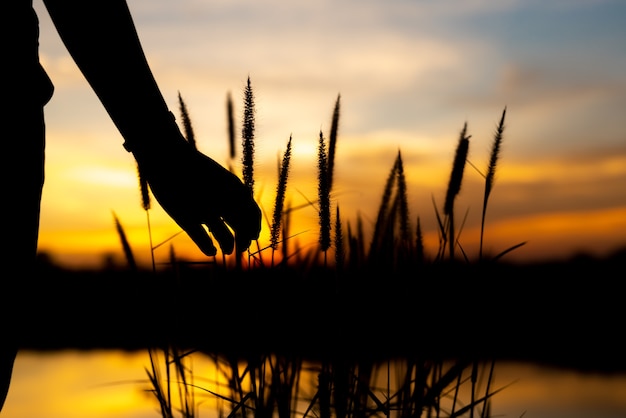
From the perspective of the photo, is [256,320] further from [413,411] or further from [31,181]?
[31,181]

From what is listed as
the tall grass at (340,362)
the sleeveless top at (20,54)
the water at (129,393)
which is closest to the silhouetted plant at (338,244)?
the tall grass at (340,362)

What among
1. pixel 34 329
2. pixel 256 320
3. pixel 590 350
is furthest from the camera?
pixel 34 329

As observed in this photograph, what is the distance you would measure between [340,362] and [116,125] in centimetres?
114

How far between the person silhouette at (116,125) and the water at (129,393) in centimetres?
384

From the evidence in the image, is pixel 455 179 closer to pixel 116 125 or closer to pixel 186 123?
pixel 186 123

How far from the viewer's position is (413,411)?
8.54 ft

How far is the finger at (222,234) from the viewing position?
5.86 feet

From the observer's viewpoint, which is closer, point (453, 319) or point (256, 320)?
point (256, 320)

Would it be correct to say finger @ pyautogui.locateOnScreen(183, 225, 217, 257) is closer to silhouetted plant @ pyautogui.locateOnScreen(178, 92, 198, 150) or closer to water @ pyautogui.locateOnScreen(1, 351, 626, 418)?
silhouetted plant @ pyautogui.locateOnScreen(178, 92, 198, 150)

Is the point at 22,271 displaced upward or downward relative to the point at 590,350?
upward

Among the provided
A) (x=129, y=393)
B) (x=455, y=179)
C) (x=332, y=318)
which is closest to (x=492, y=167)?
(x=455, y=179)

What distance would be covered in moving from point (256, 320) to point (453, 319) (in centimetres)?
75

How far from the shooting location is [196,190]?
1.77m

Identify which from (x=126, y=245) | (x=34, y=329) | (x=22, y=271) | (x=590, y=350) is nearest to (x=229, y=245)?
(x=22, y=271)
